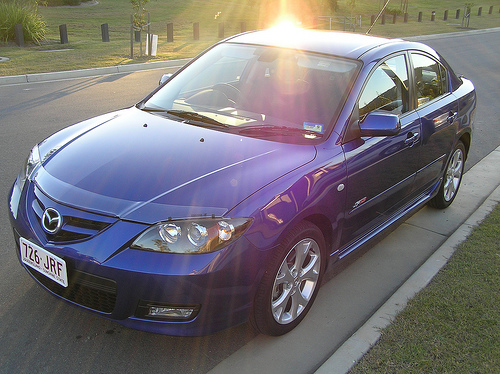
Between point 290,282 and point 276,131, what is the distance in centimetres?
104

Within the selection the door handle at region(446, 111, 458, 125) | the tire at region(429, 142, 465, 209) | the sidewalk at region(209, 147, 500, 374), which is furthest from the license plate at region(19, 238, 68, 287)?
the tire at region(429, 142, 465, 209)

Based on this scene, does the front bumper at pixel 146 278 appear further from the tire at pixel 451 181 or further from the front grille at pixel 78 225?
the tire at pixel 451 181

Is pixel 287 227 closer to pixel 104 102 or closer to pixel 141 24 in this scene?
pixel 104 102

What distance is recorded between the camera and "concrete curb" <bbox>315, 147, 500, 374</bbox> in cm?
290

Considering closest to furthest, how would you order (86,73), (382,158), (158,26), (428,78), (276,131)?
(276,131) < (382,158) < (428,78) < (86,73) < (158,26)

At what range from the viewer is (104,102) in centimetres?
909

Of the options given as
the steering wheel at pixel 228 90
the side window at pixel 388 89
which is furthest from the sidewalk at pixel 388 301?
the steering wheel at pixel 228 90

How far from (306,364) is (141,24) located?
14.5 metres

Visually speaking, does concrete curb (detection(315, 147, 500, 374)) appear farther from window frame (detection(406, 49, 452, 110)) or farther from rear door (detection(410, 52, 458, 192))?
window frame (detection(406, 49, 452, 110))

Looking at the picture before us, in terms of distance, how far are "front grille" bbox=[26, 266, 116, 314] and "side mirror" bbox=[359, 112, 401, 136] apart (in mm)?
1955

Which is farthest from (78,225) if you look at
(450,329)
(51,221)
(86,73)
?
(86,73)

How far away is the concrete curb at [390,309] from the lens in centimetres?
290

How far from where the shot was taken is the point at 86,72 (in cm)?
1228

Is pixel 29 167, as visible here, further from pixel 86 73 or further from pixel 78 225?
pixel 86 73
